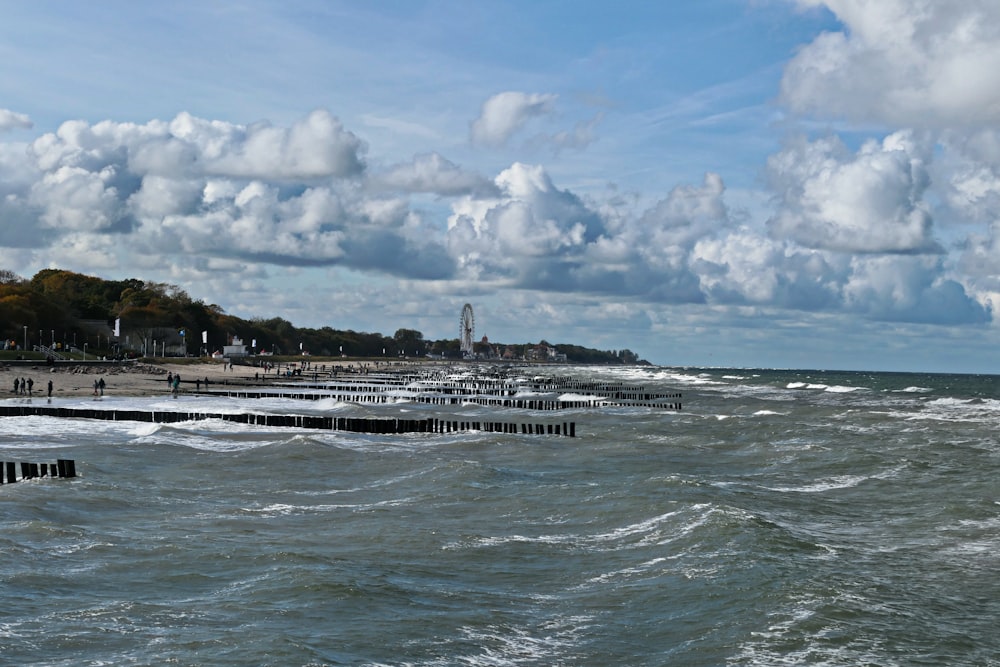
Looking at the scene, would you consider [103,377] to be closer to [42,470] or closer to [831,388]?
[42,470]

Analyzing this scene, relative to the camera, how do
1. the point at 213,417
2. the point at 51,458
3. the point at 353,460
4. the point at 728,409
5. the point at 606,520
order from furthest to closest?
the point at 728,409
the point at 213,417
the point at 353,460
the point at 51,458
the point at 606,520

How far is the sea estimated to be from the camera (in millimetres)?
13609

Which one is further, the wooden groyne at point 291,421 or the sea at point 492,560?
the wooden groyne at point 291,421

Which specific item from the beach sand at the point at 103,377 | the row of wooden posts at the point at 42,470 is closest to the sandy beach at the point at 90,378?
the beach sand at the point at 103,377

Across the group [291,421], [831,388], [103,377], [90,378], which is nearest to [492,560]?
[291,421]

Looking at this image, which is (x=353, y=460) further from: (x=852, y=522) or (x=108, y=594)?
(x=108, y=594)

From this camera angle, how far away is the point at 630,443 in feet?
145

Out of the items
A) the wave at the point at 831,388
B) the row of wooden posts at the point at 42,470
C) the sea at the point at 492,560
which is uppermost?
the row of wooden posts at the point at 42,470

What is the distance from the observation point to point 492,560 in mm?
18844

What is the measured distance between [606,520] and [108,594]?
11590 millimetres

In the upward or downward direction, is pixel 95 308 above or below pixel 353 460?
above

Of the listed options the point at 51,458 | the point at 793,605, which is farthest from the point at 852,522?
the point at 51,458

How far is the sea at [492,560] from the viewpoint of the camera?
13609 millimetres

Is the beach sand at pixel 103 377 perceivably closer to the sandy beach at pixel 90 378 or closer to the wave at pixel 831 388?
the sandy beach at pixel 90 378
